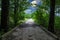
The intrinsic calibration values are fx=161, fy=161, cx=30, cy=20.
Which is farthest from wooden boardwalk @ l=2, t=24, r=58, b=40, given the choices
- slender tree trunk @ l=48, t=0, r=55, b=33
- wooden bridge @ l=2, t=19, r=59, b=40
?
slender tree trunk @ l=48, t=0, r=55, b=33

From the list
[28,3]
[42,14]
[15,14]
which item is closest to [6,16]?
[15,14]

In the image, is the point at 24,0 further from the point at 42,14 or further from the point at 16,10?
the point at 42,14

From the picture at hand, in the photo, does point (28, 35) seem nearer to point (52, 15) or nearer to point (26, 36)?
point (26, 36)

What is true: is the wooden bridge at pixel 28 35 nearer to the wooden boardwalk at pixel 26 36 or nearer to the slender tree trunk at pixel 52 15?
the wooden boardwalk at pixel 26 36

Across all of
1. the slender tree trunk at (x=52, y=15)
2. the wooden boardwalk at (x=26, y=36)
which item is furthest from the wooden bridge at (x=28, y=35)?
the slender tree trunk at (x=52, y=15)

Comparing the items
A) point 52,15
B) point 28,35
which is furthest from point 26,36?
point 52,15

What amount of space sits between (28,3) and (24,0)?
6.95ft

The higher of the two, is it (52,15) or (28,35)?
(52,15)

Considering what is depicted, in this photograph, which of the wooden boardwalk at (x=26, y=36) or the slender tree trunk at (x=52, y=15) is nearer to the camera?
the wooden boardwalk at (x=26, y=36)

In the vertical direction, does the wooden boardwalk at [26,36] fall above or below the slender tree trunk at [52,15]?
below

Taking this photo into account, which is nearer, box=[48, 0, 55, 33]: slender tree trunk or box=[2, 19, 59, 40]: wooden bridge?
box=[2, 19, 59, 40]: wooden bridge

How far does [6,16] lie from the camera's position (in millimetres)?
12406

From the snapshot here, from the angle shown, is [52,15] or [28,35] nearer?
[28,35]

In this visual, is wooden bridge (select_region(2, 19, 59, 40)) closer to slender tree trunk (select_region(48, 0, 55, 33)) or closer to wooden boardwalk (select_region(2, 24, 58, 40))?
wooden boardwalk (select_region(2, 24, 58, 40))
